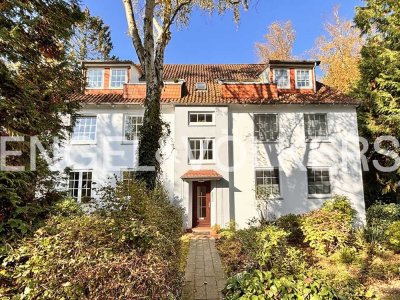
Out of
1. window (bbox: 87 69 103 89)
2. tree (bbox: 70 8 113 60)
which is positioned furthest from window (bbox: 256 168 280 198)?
tree (bbox: 70 8 113 60)

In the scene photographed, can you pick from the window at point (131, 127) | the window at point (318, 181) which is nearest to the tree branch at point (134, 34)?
the window at point (131, 127)

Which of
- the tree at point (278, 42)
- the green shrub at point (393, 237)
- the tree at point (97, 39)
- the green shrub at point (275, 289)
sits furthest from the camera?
the tree at point (97, 39)

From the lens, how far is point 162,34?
36.5ft

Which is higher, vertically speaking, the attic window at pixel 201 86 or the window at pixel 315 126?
the attic window at pixel 201 86

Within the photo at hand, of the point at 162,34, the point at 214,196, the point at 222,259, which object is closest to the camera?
the point at 222,259

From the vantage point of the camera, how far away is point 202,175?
51.0 feet

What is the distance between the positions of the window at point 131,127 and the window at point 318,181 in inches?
417

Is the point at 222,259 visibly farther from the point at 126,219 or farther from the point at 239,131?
the point at 239,131

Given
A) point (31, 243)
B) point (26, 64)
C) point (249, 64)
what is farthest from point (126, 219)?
point (249, 64)

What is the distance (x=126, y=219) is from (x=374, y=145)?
17963 mm

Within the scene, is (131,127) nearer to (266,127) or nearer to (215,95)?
(215,95)

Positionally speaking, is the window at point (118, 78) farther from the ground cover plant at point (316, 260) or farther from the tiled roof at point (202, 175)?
the ground cover plant at point (316, 260)

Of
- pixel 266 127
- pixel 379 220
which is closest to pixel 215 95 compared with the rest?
pixel 266 127

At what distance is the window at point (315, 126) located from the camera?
56.9 ft
